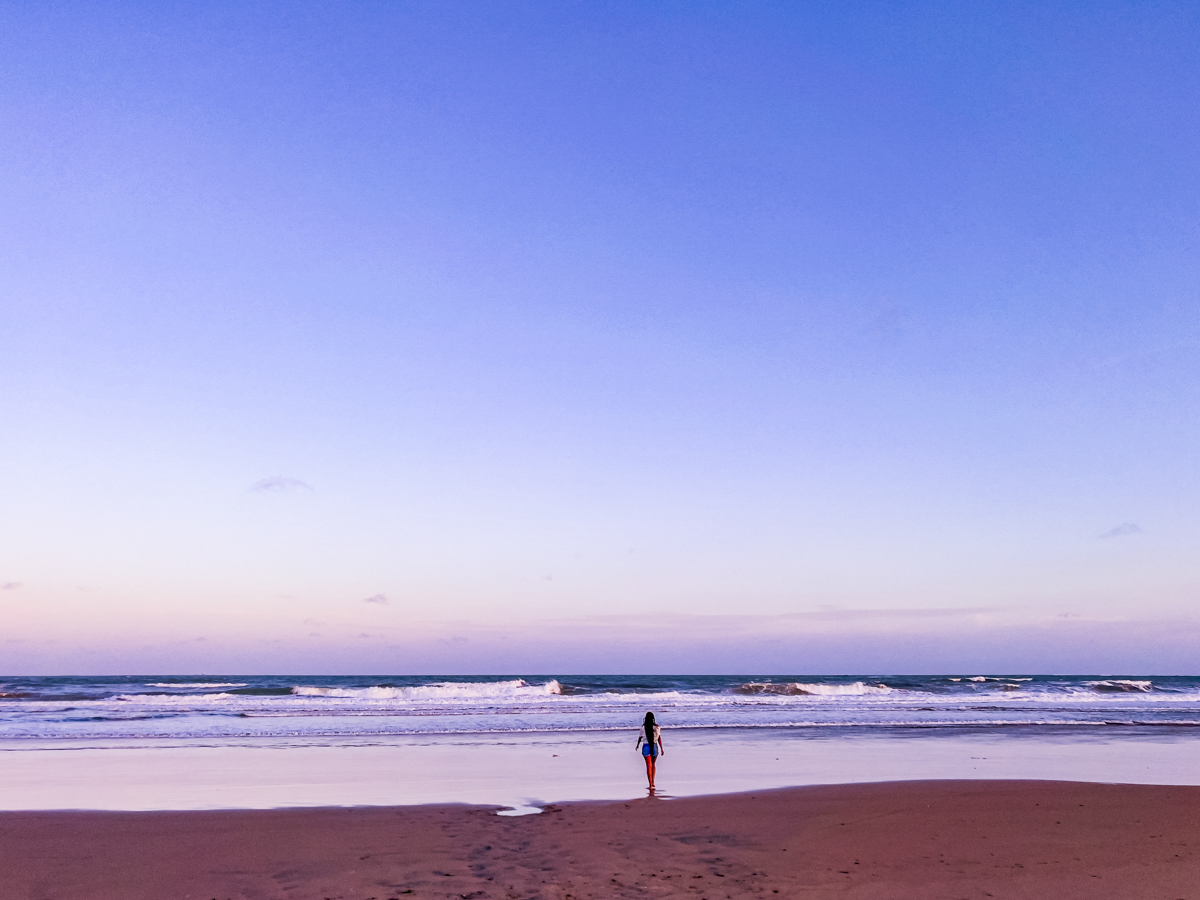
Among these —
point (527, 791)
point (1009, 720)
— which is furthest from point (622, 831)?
point (1009, 720)

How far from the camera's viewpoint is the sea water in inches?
648

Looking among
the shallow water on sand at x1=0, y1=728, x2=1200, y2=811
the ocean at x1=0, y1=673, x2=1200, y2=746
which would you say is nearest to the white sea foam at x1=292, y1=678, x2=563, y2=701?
the ocean at x1=0, y1=673, x2=1200, y2=746

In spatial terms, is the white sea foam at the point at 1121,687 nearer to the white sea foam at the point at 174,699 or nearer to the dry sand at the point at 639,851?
the dry sand at the point at 639,851

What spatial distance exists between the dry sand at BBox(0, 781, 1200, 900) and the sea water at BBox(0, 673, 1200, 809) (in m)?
1.79

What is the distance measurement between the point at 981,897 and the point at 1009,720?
2836 cm

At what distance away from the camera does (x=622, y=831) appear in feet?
40.1

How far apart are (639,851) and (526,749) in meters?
12.8

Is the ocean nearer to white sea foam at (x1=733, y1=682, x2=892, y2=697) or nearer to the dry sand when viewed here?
white sea foam at (x1=733, y1=682, x2=892, y2=697)

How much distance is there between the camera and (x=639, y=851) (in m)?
11.0

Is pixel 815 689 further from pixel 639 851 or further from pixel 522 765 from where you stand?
pixel 639 851

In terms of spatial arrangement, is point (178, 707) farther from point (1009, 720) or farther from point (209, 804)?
point (1009, 720)

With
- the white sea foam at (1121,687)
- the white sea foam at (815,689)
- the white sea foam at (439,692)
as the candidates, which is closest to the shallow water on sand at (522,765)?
the white sea foam at (439,692)

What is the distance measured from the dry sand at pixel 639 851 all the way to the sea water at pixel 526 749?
5.89 ft

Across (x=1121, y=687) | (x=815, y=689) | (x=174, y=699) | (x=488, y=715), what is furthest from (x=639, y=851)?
(x=1121, y=687)
